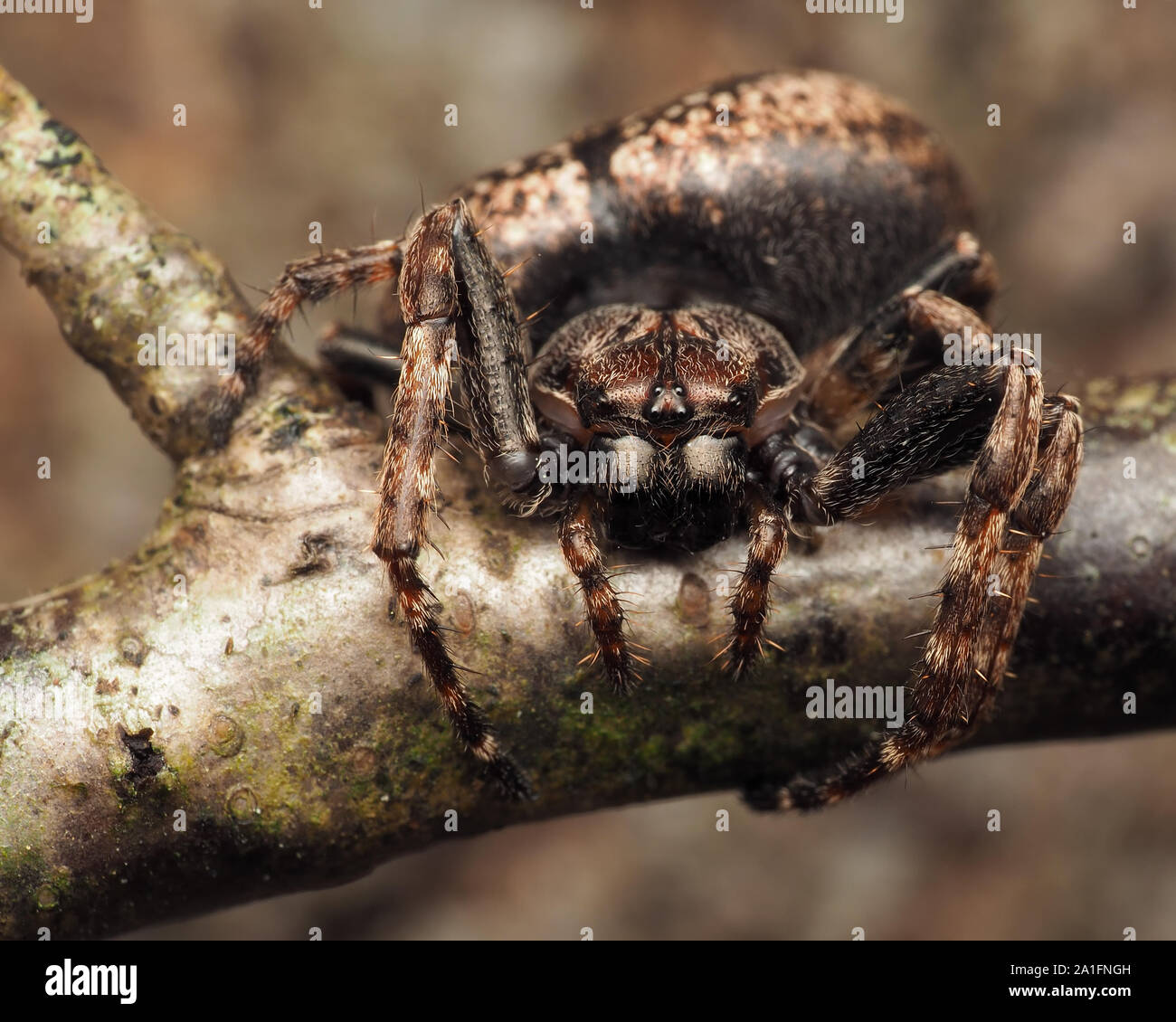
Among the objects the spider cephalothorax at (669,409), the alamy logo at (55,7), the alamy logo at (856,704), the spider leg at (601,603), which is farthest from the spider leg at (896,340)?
the alamy logo at (55,7)

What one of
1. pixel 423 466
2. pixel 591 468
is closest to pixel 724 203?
pixel 591 468

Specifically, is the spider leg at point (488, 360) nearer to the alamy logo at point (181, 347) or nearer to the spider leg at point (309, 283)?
the spider leg at point (309, 283)

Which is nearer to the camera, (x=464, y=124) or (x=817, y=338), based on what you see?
(x=817, y=338)

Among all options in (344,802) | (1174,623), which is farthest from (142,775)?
(1174,623)

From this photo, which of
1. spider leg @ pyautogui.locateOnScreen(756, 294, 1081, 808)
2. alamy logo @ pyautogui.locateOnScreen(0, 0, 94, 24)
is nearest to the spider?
spider leg @ pyautogui.locateOnScreen(756, 294, 1081, 808)

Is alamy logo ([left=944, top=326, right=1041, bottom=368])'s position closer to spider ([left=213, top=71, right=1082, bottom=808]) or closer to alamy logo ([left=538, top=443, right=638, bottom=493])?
spider ([left=213, top=71, right=1082, bottom=808])
